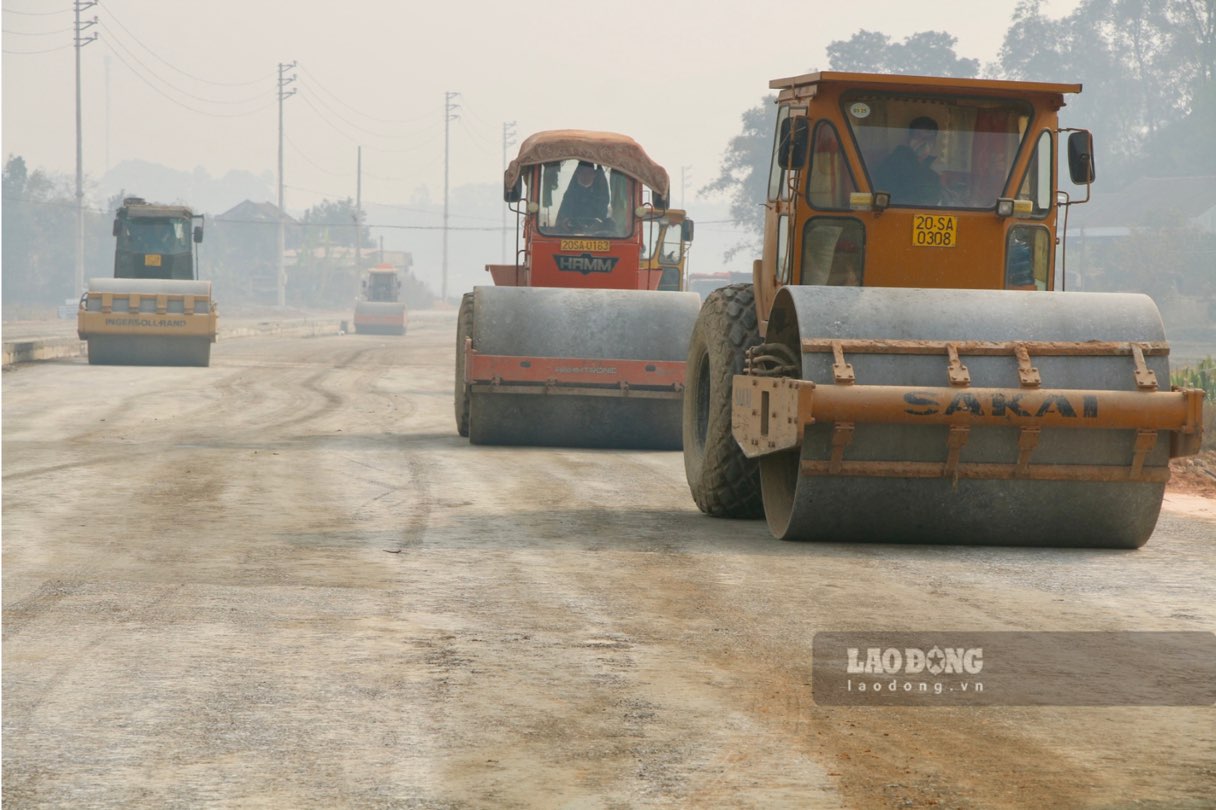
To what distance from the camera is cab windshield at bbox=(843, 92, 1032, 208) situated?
34.8ft

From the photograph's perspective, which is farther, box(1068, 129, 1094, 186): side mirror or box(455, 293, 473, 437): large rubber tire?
box(455, 293, 473, 437): large rubber tire

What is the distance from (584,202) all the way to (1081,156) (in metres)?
9.92

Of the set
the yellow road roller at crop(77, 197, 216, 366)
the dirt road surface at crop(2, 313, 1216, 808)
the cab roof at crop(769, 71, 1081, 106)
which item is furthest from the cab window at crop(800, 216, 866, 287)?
the yellow road roller at crop(77, 197, 216, 366)

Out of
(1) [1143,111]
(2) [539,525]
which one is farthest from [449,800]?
(1) [1143,111]

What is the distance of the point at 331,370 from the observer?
31.8 m

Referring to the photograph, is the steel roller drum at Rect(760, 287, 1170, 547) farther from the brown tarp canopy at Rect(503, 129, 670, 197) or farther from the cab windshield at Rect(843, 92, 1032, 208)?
the brown tarp canopy at Rect(503, 129, 670, 197)

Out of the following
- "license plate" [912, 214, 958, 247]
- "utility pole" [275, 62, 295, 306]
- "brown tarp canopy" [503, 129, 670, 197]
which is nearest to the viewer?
"license plate" [912, 214, 958, 247]

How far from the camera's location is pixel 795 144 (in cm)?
1048

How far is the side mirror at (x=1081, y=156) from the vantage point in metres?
10.2

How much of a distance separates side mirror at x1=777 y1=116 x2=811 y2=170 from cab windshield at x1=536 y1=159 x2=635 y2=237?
8.95 m

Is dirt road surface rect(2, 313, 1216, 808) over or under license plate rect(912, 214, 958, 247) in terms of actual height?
under

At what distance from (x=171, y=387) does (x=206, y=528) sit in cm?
1543

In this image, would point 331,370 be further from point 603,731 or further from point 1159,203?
point 1159,203

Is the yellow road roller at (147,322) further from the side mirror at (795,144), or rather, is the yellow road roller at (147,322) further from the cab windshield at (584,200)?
the side mirror at (795,144)
